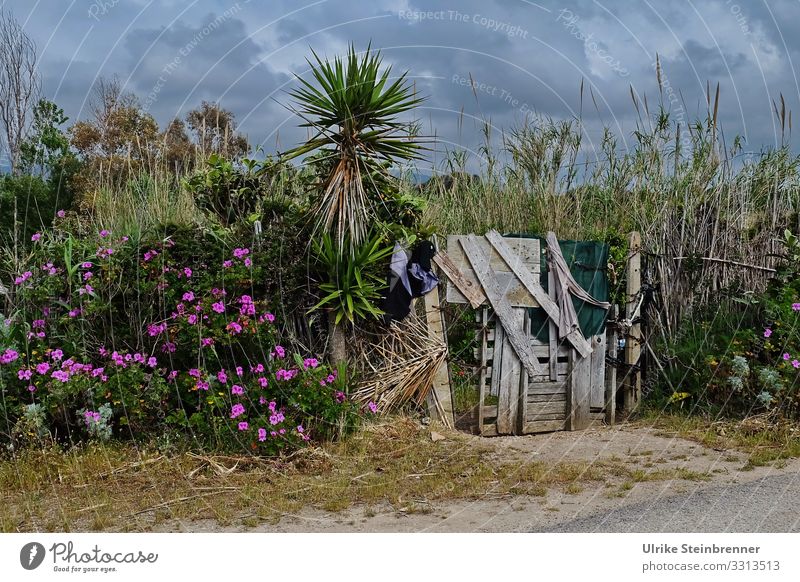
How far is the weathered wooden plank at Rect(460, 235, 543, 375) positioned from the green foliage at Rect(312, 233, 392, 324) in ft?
3.47

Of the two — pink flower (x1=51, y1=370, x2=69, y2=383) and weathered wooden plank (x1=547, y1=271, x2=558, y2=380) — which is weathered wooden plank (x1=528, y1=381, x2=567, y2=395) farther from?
pink flower (x1=51, y1=370, x2=69, y2=383)

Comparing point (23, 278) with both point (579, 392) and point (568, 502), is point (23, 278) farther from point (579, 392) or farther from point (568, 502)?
point (579, 392)

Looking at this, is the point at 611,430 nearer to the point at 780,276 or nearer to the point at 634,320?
the point at 634,320

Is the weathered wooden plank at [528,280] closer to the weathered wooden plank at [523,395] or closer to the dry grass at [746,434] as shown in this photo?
the weathered wooden plank at [523,395]

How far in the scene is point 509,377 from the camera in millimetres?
8695

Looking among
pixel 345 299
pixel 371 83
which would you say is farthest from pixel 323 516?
pixel 371 83

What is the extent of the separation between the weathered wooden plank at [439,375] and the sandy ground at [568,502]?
0.54 meters

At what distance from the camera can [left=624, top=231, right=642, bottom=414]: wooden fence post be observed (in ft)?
31.0

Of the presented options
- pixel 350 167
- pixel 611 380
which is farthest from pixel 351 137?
pixel 611 380

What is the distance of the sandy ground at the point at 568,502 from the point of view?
5629 millimetres

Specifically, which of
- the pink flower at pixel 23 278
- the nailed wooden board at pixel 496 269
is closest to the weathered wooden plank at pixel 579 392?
the nailed wooden board at pixel 496 269

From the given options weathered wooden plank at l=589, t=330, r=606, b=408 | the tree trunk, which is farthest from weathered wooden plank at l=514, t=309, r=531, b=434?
the tree trunk

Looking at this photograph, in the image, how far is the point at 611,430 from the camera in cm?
895

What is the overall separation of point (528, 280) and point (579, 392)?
1533 millimetres
